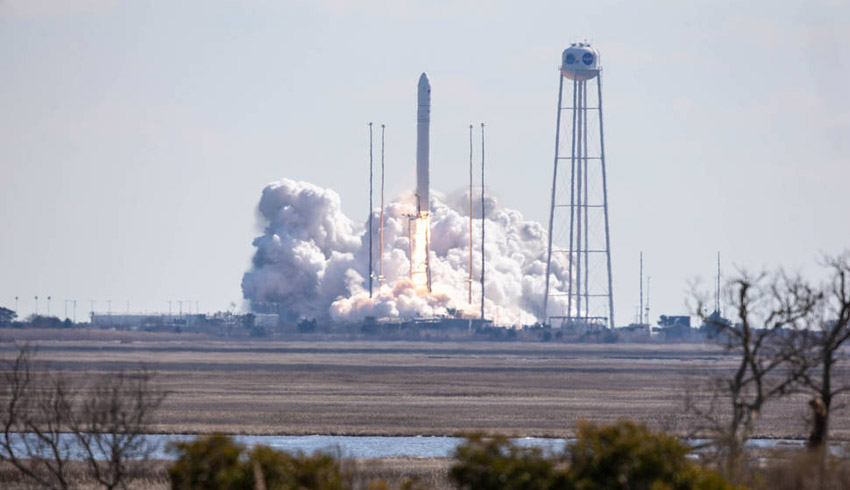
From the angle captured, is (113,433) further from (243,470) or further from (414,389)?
(414,389)

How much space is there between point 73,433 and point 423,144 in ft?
352

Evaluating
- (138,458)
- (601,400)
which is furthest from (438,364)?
(138,458)

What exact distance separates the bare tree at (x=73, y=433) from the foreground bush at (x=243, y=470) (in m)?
7.39

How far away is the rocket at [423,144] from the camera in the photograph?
17025 centimetres

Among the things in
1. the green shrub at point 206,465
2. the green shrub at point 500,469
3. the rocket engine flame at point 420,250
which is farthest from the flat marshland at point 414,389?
the green shrub at point 206,465

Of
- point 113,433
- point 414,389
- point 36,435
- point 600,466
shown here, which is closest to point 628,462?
point 600,466

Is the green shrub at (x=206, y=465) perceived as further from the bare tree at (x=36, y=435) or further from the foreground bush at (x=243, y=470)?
the bare tree at (x=36, y=435)

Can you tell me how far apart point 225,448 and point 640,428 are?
6455mm

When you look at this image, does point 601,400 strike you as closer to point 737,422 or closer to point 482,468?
point 737,422

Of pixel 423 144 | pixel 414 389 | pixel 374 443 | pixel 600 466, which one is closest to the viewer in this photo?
pixel 600 466

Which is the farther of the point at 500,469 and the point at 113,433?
the point at 113,433

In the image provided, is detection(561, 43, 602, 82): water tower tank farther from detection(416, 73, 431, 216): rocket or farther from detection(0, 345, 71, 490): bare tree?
detection(0, 345, 71, 490): bare tree

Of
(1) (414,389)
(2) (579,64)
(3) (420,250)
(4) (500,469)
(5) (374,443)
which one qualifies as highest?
(2) (579,64)

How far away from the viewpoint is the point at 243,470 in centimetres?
2620
